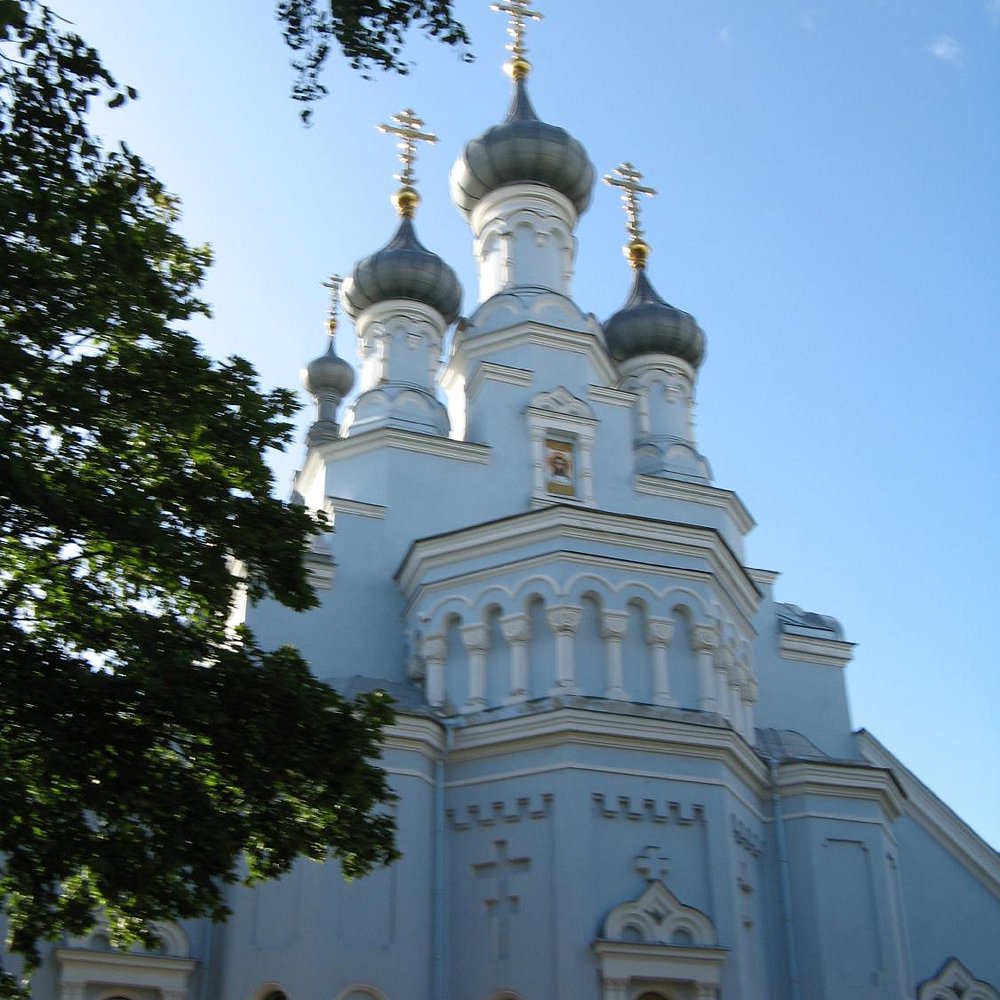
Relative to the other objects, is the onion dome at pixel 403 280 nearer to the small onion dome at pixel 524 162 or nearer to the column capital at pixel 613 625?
the small onion dome at pixel 524 162

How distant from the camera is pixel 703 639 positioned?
15.1m

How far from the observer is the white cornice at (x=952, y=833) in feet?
57.2

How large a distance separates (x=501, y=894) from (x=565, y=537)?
391 cm

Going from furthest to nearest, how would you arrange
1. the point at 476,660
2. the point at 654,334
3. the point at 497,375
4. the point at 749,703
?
1. the point at 654,334
2. the point at 497,375
3. the point at 749,703
4. the point at 476,660

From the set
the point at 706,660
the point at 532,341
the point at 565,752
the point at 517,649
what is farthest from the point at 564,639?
the point at 532,341

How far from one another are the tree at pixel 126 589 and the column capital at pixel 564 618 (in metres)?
5.76

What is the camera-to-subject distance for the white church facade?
520 inches

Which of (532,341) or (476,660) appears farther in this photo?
(532,341)

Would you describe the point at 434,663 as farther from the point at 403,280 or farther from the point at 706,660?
the point at 403,280

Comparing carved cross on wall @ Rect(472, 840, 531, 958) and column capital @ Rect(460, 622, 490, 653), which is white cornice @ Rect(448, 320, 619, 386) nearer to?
column capital @ Rect(460, 622, 490, 653)

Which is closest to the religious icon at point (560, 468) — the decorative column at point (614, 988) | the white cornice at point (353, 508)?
the white cornice at point (353, 508)

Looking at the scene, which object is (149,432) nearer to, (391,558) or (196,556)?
(196,556)

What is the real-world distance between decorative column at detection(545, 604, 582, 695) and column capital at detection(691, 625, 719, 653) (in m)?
1.42

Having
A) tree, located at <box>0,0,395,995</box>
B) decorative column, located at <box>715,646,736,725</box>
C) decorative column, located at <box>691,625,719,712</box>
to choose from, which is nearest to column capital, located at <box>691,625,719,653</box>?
decorative column, located at <box>691,625,719,712</box>
